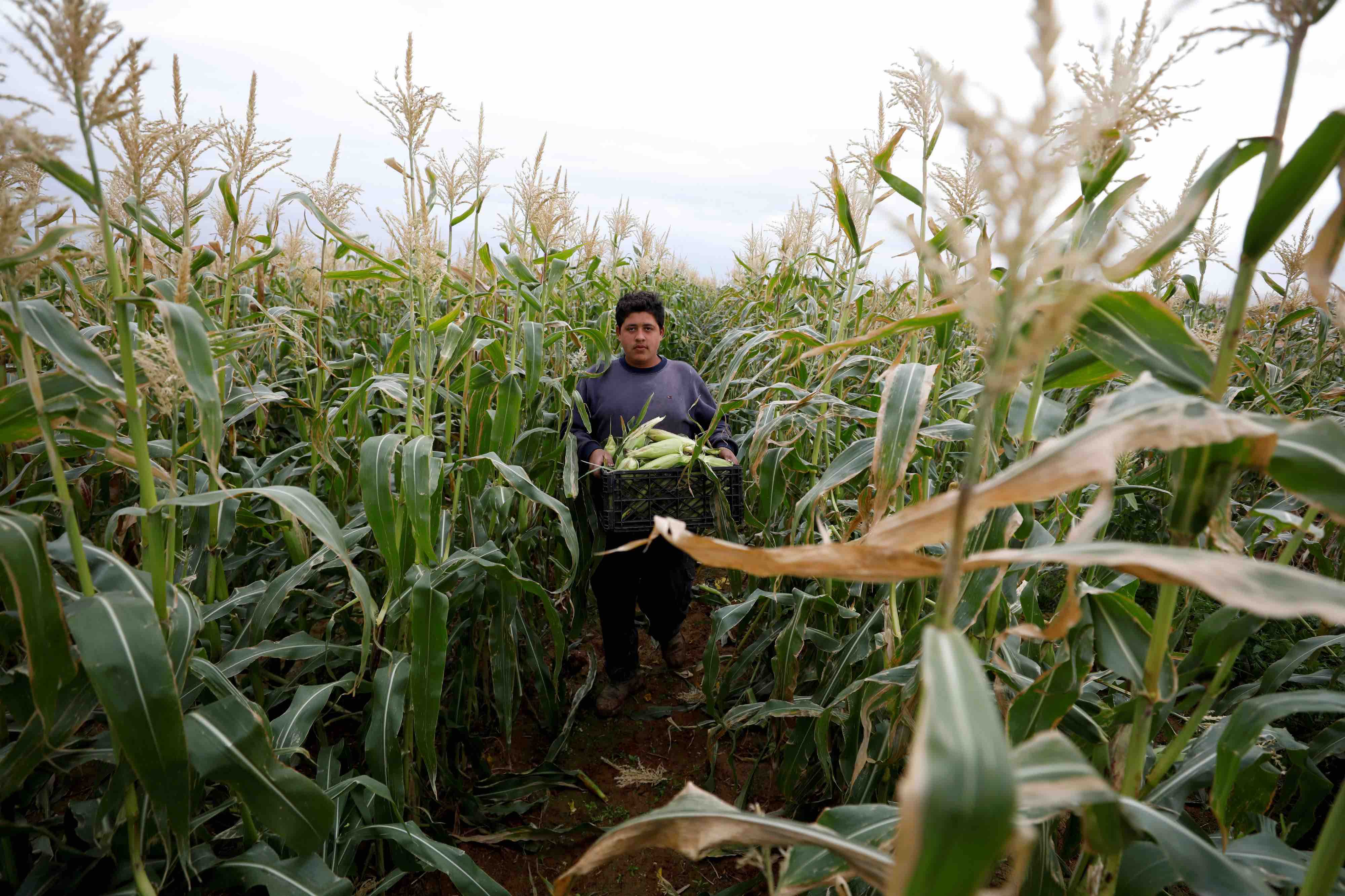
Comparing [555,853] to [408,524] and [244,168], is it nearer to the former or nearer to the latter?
[408,524]

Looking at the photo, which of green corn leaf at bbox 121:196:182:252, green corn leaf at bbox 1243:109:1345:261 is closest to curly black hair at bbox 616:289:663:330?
green corn leaf at bbox 121:196:182:252

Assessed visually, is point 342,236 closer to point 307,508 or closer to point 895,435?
point 307,508

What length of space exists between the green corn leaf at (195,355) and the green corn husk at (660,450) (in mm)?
1986

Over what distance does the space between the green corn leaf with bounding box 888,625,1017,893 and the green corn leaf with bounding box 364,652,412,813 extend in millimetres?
1677

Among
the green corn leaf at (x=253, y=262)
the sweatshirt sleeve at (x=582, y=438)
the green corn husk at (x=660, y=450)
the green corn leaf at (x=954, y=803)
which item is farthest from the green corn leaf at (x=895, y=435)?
the green corn leaf at (x=253, y=262)

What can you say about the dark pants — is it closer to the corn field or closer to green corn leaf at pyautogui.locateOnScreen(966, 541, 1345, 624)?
the corn field

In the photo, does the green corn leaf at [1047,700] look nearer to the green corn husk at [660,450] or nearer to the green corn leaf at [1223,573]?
the green corn leaf at [1223,573]

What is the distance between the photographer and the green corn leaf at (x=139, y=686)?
1.10m

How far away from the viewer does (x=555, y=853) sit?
2502mm

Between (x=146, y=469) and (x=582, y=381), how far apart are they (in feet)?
8.33

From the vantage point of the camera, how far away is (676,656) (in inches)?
144

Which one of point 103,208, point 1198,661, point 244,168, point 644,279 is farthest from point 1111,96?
point 644,279

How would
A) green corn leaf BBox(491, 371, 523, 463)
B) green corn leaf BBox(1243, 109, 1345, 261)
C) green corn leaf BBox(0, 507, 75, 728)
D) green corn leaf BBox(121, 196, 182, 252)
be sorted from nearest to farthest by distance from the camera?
green corn leaf BBox(1243, 109, 1345, 261), green corn leaf BBox(0, 507, 75, 728), green corn leaf BBox(121, 196, 182, 252), green corn leaf BBox(491, 371, 523, 463)

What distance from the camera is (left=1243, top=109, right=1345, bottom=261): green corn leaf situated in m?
0.79
